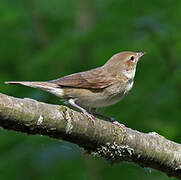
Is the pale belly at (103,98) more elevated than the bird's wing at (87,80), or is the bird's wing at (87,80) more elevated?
the bird's wing at (87,80)

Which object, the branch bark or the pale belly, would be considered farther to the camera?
the pale belly

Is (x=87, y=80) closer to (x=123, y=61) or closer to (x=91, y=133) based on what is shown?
(x=123, y=61)

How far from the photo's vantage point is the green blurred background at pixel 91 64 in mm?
5309

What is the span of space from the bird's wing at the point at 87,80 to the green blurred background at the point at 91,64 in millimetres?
511

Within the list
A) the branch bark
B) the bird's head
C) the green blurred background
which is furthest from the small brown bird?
the branch bark

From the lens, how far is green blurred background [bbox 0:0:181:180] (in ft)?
17.4

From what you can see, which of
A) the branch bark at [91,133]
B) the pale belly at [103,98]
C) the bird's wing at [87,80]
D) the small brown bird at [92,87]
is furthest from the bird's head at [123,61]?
the branch bark at [91,133]

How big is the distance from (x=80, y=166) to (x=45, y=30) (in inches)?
83.8

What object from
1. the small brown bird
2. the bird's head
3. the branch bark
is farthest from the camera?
the bird's head

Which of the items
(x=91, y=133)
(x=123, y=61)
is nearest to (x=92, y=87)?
(x=123, y=61)

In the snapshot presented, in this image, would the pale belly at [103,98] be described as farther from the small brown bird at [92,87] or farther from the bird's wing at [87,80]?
the bird's wing at [87,80]

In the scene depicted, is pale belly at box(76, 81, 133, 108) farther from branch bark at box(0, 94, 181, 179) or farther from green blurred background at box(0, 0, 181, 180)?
branch bark at box(0, 94, 181, 179)

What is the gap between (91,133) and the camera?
123 inches

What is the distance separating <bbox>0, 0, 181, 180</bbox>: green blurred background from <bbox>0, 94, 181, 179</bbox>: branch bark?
1515 millimetres
